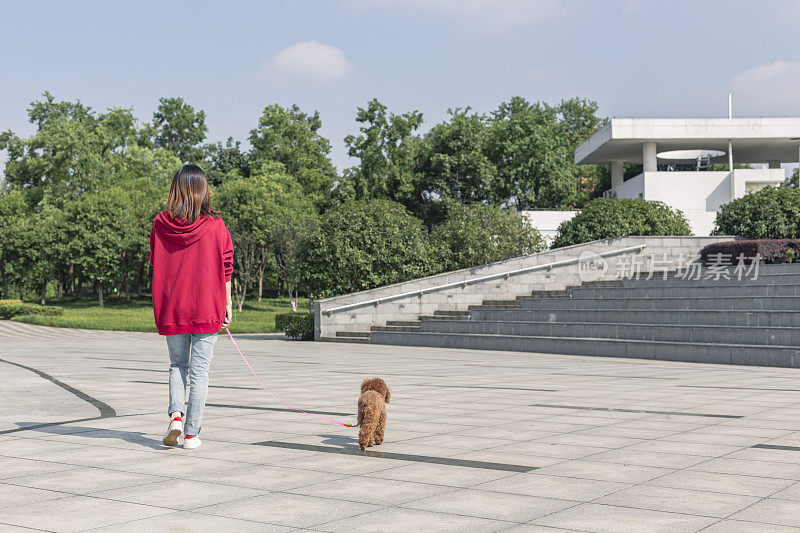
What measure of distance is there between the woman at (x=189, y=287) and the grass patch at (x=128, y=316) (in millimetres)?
24694

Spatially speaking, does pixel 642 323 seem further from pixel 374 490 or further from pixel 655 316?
pixel 374 490

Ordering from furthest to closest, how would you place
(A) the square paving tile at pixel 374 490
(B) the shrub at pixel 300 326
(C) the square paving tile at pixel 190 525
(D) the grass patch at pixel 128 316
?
(D) the grass patch at pixel 128 316 < (B) the shrub at pixel 300 326 < (A) the square paving tile at pixel 374 490 < (C) the square paving tile at pixel 190 525

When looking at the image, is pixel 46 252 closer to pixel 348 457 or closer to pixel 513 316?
pixel 513 316

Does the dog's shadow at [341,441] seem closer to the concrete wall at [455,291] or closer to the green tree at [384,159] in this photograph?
the concrete wall at [455,291]

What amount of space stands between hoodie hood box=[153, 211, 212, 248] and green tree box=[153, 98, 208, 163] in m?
74.2

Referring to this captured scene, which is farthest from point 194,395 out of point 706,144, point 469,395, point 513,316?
point 706,144

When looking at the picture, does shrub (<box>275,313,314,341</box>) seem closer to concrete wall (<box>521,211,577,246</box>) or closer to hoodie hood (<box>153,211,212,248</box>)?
concrete wall (<box>521,211,577,246</box>)

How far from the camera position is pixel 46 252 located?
175 feet

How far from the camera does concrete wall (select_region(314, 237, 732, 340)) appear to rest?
23609 millimetres

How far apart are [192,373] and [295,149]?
200 ft

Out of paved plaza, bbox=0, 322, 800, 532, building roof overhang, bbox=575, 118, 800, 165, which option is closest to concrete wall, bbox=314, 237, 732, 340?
paved plaza, bbox=0, 322, 800, 532

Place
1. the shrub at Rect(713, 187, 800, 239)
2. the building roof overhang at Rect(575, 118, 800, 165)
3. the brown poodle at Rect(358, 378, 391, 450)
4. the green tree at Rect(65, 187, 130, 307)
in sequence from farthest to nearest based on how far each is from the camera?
the green tree at Rect(65, 187, 130, 307), the building roof overhang at Rect(575, 118, 800, 165), the shrub at Rect(713, 187, 800, 239), the brown poodle at Rect(358, 378, 391, 450)

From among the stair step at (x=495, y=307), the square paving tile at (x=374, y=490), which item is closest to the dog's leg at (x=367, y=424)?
the square paving tile at (x=374, y=490)

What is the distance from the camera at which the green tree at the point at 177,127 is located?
77.2 meters
